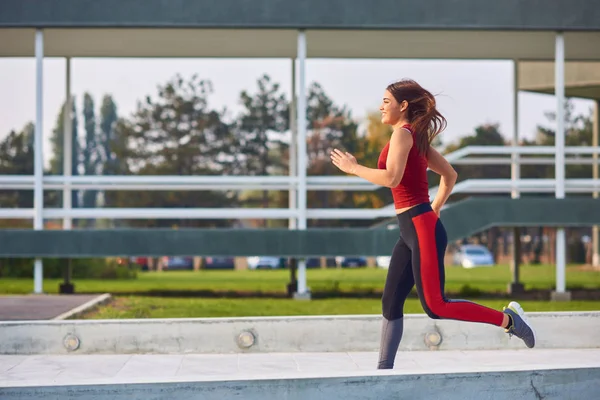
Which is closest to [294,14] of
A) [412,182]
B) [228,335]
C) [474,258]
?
[228,335]

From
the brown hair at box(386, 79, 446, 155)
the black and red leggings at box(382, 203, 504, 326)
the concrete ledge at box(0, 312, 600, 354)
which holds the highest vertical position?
the brown hair at box(386, 79, 446, 155)

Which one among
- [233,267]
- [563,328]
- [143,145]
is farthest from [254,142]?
[563,328]

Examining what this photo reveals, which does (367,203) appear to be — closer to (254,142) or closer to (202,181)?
(254,142)

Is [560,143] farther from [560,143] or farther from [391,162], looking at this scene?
[391,162]

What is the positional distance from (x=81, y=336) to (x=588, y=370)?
4.88 m

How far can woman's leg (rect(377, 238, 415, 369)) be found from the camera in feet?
22.1

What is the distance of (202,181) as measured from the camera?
16953 millimetres

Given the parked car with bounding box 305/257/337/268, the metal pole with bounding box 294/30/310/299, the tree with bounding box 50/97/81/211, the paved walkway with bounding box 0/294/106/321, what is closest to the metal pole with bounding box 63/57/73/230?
the paved walkway with bounding box 0/294/106/321

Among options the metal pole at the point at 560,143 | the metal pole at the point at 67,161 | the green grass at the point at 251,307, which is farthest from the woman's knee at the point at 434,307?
the metal pole at the point at 67,161

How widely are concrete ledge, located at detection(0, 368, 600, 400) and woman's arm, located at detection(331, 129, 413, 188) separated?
132cm

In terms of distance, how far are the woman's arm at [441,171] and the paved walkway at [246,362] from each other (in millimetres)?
1448

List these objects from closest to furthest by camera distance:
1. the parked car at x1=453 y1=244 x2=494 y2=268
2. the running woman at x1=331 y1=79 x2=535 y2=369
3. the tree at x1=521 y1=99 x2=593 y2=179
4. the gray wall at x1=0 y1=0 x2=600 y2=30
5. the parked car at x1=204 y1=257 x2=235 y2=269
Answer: the running woman at x1=331 y1=79 x2=535 y2=369
the gray wall at x1=0 y1=0 x2=600 y2=30
the parked car at x1=204 y1=257 x2=235 y2=269
the parked car at x1=453 y1=244 x2=494 y2=268
the tree at x1=521 y1=99 x2=593 y2=179

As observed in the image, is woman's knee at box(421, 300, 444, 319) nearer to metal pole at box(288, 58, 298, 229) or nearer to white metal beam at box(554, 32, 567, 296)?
white metal beam at box(554, 32, 567, 296)

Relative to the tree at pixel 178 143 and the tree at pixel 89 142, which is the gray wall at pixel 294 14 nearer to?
the tree at pixel 178 143
